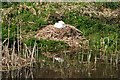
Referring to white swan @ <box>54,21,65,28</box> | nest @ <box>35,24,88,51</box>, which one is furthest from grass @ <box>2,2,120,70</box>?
white swan @ <box>54,21,65,28</box>

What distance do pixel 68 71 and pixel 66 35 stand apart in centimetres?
151

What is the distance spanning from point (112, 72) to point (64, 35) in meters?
Answer: 1.61

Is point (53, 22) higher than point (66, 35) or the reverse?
higher

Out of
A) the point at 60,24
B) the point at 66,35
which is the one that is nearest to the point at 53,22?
the point at 60,24

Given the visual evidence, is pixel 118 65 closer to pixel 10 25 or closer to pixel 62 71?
pixel 62 71

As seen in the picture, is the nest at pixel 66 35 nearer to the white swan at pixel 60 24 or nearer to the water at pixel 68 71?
the white swan at pixel 60 24

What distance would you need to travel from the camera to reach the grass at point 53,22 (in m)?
7.00

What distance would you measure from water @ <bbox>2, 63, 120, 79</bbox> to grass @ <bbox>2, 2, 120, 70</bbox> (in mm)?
293

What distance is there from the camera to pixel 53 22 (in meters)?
7.94

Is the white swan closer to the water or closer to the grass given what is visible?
the grass

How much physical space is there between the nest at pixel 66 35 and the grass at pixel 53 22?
0.11 metres

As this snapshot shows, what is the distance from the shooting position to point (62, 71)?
19.7ft

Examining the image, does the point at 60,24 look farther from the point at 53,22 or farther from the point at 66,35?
the point at 53,22

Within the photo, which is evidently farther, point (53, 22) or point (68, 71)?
point (53, 22)
